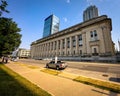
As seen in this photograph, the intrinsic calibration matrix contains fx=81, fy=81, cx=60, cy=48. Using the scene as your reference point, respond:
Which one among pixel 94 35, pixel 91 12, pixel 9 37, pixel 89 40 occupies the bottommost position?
pixel 9 37

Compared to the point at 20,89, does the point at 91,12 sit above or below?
above

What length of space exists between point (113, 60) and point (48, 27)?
93.4m

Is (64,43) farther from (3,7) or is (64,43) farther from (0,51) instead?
(3,7)

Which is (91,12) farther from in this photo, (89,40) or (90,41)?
(90,41)

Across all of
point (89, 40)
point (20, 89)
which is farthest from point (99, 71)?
point (89, 40)

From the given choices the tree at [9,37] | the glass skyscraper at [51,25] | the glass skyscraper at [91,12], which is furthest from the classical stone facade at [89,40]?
the glass skyscraper at [91,12]

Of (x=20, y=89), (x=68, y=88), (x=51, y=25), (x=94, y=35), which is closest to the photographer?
(x=20, y=89)

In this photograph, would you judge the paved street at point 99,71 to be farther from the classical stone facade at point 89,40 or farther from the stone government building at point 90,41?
the classical stone facade at point 89,40

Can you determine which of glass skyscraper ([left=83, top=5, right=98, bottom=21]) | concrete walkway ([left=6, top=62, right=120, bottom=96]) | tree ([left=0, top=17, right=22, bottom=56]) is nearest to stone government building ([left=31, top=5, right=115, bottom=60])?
tree ([left=0, top=17, right=22, bottom=56])

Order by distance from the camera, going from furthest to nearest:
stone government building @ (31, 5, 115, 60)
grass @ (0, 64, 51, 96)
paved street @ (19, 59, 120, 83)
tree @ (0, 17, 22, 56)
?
1. stone government building @ (31, 5, 115, 60)
2. tree @ (0, 17, 22, 56)
3. paved street @ (19, 59, 120, 83)
4. grass @ (0, 64, 51, 96)

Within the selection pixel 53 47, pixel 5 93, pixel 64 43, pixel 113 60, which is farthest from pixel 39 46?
pixel 5 93

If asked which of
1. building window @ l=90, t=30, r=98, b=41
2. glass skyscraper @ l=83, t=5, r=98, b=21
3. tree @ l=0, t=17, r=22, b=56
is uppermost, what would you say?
glass skyscraper @ l=83, t=5, r=98, b=21

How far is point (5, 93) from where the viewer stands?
4.77 metres

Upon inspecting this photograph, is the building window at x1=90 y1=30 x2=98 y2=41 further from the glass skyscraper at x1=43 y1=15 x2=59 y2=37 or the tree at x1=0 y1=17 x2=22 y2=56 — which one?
the glass skyscraper at x1=43 y1=15 x2=59 y2=37
